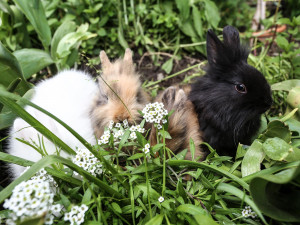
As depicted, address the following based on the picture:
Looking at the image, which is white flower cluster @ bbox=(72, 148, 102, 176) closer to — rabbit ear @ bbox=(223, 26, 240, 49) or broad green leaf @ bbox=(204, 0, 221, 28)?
rabbit ear @ bbox=(223, 26, 240, 49)

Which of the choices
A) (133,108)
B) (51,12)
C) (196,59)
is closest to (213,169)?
(133,108)

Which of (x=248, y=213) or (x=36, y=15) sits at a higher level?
(x=36, y=15)

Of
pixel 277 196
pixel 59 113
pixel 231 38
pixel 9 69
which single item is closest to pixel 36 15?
pixel 9 69

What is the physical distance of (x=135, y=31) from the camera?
3.48m

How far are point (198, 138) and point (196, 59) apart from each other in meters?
1.61

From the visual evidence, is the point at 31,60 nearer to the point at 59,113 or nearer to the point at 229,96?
the point at 59,113

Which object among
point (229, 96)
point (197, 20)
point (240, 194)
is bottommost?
point (240, 194)

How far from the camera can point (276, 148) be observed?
173cm

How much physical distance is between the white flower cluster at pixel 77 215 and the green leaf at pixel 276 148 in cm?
109

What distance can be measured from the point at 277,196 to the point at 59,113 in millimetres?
1554

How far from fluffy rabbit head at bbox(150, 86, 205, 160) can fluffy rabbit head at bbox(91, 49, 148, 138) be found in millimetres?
210

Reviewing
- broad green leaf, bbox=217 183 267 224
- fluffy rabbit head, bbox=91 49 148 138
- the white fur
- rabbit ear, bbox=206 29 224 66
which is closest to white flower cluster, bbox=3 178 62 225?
the white fur

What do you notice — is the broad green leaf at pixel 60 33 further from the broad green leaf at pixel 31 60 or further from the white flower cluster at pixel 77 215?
the white flower cluster at pixel 77 215

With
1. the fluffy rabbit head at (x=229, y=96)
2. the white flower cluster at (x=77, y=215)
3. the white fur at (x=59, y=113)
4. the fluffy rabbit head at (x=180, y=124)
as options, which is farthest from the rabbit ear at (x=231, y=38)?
the white flower cluster at (x=77, y=215)
